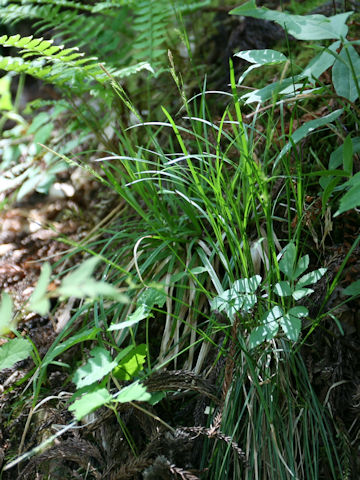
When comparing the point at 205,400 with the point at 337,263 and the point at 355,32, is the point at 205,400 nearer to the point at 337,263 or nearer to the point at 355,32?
the point at 337,263

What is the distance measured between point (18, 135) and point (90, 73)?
0.87m

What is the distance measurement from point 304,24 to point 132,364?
82 cm

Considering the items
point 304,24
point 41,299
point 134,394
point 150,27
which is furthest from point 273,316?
point 150,27

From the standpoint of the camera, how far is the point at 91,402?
32.7 inches

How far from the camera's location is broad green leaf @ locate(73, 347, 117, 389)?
855 mm

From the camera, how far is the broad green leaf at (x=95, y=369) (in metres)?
0.86

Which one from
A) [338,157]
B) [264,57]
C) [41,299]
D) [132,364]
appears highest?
Answer: [264,57]

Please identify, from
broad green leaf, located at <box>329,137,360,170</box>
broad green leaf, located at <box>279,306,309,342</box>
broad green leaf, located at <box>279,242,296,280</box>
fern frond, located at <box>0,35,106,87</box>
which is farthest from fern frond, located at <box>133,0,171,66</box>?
broad green leaf, located at <box>279,306,309,342</box>

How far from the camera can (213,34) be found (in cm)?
208

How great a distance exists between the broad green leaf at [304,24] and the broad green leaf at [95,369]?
76cm

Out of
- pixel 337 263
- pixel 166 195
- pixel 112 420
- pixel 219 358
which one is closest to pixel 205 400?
pixel 219 358

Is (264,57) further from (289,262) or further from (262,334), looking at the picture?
(262,334)

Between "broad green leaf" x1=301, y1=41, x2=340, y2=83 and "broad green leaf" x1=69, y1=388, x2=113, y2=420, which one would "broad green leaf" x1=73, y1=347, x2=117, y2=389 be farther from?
"broad green leaf" x1=301, y1=41, x2=340, y2=83

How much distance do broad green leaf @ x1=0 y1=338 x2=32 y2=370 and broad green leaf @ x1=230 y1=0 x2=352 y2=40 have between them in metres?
0.87
